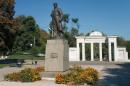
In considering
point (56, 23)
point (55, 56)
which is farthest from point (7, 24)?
point (55, 56)

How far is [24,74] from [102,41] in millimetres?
36557

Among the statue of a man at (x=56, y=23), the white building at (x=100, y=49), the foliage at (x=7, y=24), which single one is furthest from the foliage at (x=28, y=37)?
the statue of a man at (x=56, y=23)

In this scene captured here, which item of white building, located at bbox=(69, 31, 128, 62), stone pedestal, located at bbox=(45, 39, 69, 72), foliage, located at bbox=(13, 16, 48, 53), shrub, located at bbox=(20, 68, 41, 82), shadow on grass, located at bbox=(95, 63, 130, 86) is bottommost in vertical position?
shadow on grass, located at bbox=(95, 63, 130, 86)

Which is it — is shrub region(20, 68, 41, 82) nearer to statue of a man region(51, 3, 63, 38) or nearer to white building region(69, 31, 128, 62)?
statue of a man region(51, 3, 63, 38)

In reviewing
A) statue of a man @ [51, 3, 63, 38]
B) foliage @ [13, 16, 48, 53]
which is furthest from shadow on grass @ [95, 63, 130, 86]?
foliage @ [13, 16, 48, 53]

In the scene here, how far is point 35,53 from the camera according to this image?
79938mm

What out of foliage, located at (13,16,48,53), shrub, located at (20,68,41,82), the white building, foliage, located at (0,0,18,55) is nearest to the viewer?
shrub, located at (20,68,41,82)

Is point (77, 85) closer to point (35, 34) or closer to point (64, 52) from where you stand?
point (64, 52)

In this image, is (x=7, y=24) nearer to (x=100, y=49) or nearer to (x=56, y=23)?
(x=100, y=49)

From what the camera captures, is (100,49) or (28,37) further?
(28,37)

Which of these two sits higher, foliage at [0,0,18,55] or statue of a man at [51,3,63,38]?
foliage at [0,0,18,55]

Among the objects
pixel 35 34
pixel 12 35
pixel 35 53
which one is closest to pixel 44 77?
pixel 12 35

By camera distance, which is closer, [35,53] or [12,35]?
[12,35]

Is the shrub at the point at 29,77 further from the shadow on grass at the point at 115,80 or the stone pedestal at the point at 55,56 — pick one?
the shadow on grass at the point at 115,80
